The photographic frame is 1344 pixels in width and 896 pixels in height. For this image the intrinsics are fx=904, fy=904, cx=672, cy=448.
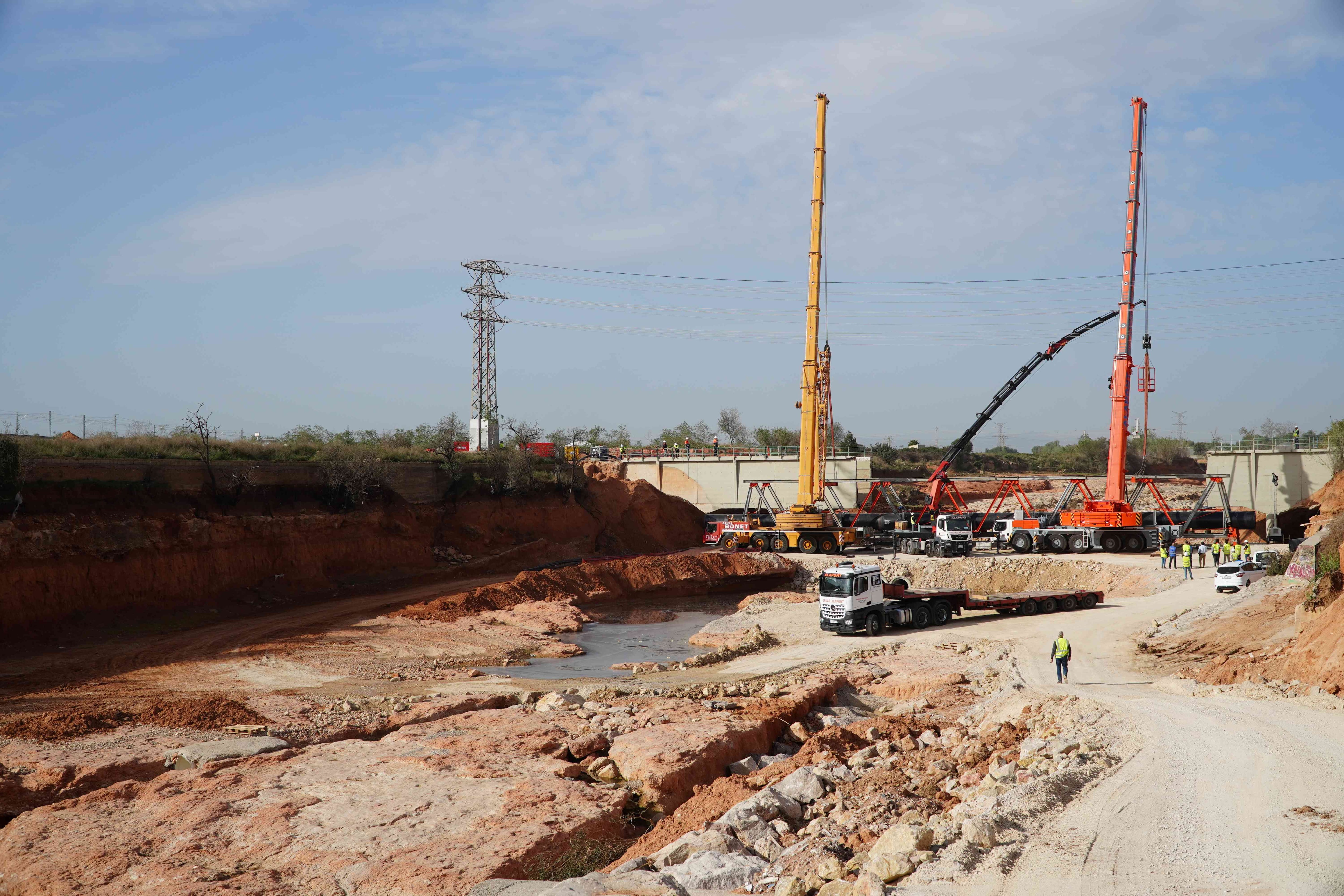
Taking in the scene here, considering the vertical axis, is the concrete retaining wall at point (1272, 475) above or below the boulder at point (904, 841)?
above

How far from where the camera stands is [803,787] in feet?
43.3

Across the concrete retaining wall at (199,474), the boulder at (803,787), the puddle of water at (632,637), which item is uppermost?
the concrete retaining wall at (199,474)

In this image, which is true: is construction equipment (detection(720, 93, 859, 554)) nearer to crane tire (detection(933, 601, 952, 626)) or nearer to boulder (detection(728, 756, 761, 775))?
crane tire (detection(933, 601, 952, 626))

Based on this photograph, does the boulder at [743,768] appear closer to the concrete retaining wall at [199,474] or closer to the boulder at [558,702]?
the boulder at [558,702]

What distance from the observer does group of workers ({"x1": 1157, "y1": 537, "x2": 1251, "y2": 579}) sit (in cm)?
3488

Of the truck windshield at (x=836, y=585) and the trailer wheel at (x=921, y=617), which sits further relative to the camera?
the trailer wheel at (x=921, y=617)

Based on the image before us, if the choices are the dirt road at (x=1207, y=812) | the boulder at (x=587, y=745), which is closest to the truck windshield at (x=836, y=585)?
the dirt road at (x=1207, y=812)

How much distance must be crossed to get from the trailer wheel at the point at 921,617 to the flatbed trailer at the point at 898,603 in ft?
0.06

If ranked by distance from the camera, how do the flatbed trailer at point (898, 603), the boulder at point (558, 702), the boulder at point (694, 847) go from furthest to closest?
1. the flatbed trailer at point (898, 603)
2. the boulder at point (558, 702)
3. the boulder at point (694, 847)

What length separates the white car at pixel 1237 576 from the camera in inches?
1188

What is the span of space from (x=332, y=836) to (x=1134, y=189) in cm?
4701

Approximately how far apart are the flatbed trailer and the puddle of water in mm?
4729

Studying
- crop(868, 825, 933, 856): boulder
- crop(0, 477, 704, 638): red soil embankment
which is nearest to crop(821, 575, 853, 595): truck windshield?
crop(868, 825, 933, 856): boulder

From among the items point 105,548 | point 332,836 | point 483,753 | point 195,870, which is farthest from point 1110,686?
point 105,548
